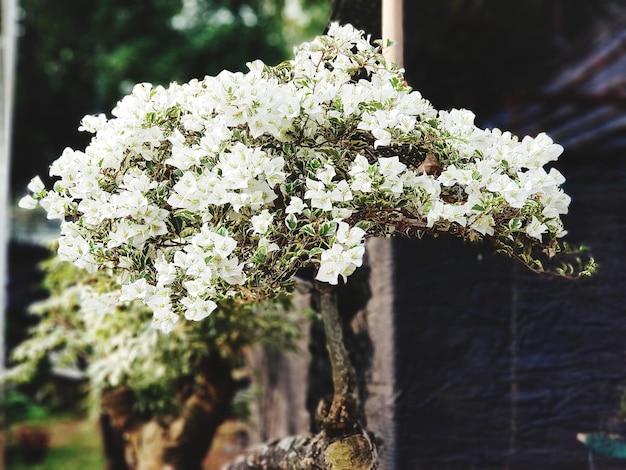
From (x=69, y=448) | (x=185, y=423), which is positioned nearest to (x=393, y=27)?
(x=185, y=423)

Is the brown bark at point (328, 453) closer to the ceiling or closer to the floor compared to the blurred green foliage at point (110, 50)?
closer to the floor

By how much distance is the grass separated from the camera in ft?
18.6

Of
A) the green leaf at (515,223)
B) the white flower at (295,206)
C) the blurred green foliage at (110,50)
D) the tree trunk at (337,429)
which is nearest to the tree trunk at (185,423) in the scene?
the tree trunk at (337,429)

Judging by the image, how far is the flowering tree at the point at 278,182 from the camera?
66.6 inches

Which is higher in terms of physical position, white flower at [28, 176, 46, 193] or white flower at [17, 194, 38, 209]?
white flower at [28, 176, 46, 193]

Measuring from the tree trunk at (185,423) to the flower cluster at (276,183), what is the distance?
158 cm

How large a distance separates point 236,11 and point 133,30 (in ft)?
3.68

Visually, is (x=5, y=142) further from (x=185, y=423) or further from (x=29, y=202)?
(x=29, y=202)

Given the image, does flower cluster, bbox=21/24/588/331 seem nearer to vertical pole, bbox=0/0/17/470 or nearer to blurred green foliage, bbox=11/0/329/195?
vertical pole, bbox=0/0/17/470

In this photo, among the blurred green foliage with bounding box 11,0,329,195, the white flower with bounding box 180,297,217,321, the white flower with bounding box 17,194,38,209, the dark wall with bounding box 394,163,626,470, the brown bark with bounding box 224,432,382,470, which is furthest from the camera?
the blurred green foliage with bounding box 11,0,329,195

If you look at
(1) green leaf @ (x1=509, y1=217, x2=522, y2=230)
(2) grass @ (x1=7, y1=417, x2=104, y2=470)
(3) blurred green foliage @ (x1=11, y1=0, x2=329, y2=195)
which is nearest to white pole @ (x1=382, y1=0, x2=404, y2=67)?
(1) green leaf @ (x1=509, y1=217, x2=522, y2=230)

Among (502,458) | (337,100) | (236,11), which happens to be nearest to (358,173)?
(337,100)

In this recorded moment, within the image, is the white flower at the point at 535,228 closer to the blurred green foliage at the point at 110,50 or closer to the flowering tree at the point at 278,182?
the flowering tree at the point at 278,182

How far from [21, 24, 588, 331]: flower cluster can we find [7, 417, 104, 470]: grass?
12.3 feet
